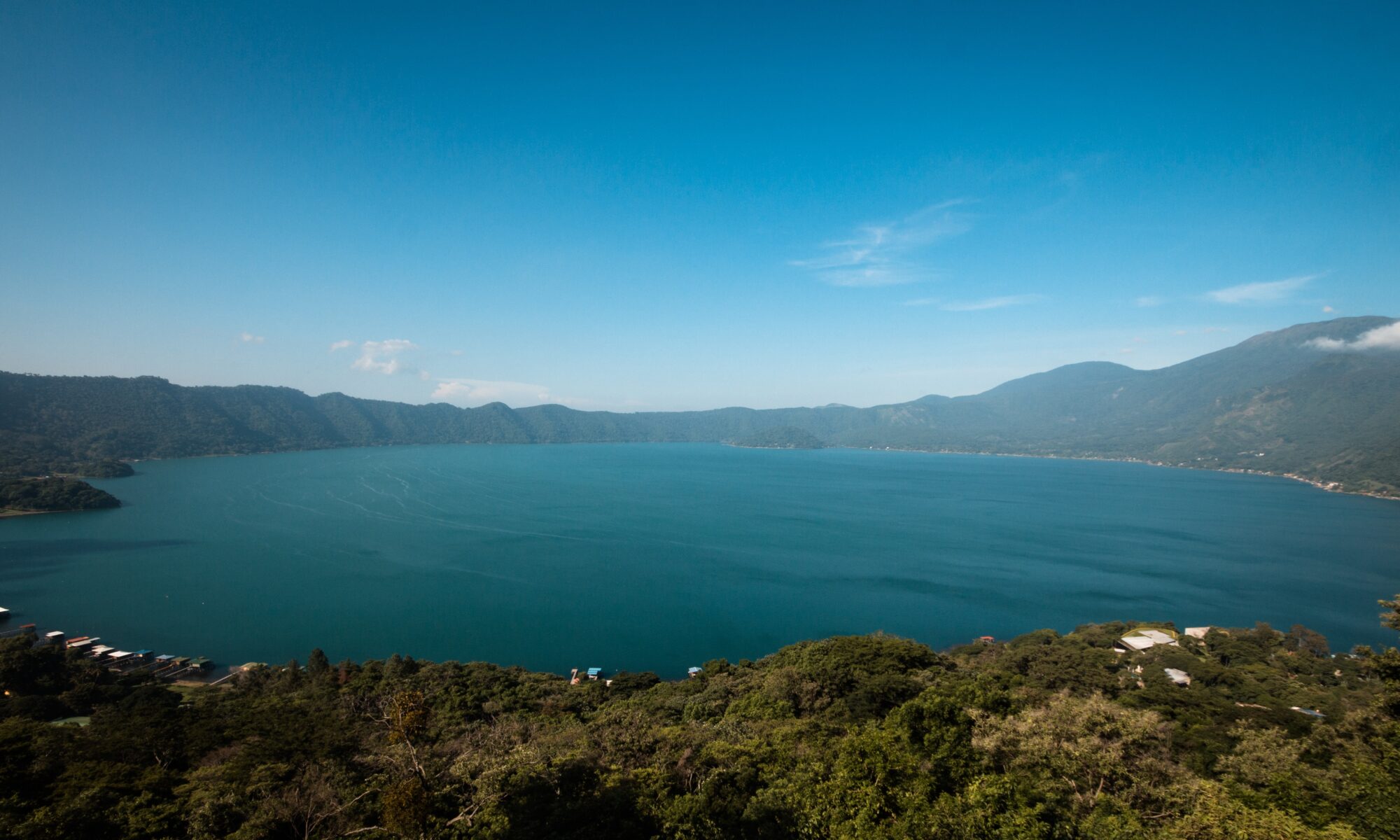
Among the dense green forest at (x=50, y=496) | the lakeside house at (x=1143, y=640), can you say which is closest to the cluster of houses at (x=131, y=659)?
the lakeside house at (x=1143, y=640)

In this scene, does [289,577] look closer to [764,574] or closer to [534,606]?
[534,606]

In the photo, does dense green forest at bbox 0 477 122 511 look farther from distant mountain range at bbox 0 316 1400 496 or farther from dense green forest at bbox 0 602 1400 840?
dense green forest at bbox 0 602 1400 840

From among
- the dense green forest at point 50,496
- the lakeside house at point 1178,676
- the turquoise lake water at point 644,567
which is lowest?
the turquoise lake water at point 644,567

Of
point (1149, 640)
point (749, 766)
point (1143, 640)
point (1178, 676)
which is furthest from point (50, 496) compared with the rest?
point (1149, 640)

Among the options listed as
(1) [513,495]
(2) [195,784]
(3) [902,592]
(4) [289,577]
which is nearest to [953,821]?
(2) [195,784]

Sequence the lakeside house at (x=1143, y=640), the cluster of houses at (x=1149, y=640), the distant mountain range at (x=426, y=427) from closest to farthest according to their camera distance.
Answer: the cluster of houses at (x=1149, y=640), the lakeside house at (x=1143, y=640), the distant mountain range at (x=426, y=427)

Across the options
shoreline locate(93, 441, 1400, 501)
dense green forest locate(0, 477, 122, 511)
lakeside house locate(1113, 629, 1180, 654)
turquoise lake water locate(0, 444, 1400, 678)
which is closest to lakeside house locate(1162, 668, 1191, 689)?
lakeside house locate(1113, 629, 1180, 654)

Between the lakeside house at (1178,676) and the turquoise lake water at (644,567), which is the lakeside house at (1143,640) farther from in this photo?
the turquoise lake water at (644,567)

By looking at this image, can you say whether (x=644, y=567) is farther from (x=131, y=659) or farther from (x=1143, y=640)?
(x=1143, y=640)
